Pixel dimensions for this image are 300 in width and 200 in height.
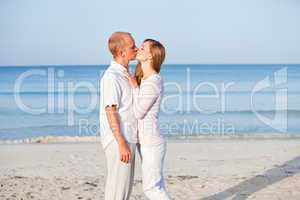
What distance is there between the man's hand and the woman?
18 centimetres

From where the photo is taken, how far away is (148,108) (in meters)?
3.99

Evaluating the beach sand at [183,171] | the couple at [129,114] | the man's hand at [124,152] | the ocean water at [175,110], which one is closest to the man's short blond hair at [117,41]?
the couple at [129,114]

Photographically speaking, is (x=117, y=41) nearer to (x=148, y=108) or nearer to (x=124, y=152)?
(x=148, y=108)

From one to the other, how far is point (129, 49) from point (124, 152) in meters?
0.65

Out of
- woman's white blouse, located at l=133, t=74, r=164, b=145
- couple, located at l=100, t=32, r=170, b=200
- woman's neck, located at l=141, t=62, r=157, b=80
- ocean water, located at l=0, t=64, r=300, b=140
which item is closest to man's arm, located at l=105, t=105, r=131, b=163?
couple, located at l=100, t=32, r=170, b=200

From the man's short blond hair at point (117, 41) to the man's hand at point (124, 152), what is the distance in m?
0.57

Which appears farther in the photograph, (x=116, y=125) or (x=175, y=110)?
(x=175, y=110)

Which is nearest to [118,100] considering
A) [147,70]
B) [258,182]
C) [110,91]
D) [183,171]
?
[110,91]

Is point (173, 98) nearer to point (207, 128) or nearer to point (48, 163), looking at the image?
point (207, 128)

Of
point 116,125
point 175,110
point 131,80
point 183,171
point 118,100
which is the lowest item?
point 183,171

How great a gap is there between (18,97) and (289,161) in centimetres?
2346

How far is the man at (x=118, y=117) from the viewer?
3.88m

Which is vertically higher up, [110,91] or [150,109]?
[110,91]

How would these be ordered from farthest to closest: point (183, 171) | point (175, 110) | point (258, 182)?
point (175, 110), point (183, 171), point (258, 182)
